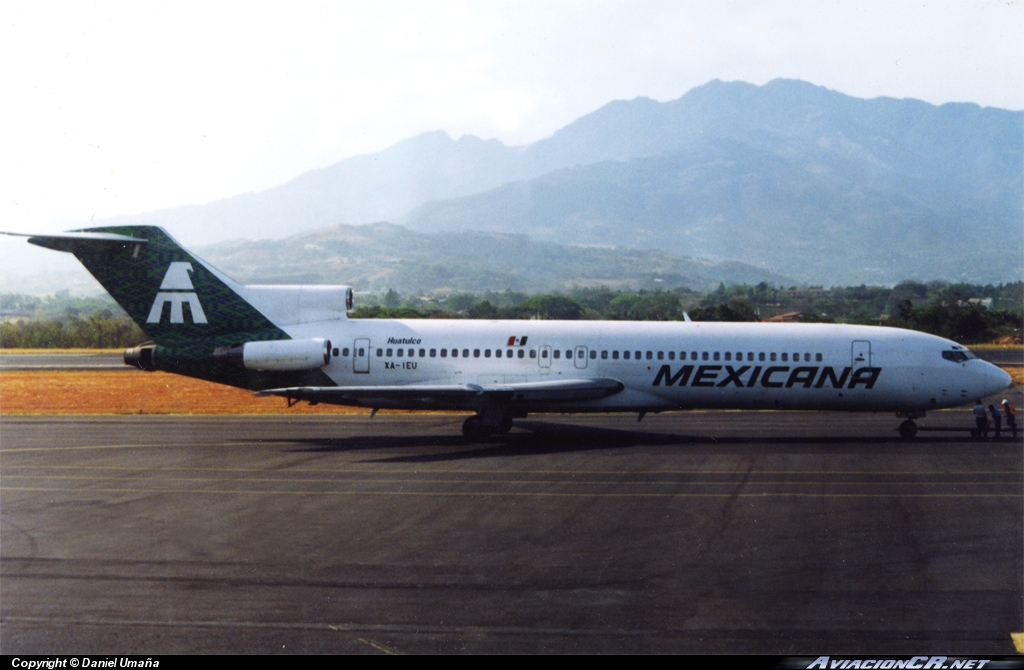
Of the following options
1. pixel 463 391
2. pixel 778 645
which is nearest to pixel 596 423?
pixel 463 391

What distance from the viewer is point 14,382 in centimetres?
4803

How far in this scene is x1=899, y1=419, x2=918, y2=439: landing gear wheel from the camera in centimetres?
2694

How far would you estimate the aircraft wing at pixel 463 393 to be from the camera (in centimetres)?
2608

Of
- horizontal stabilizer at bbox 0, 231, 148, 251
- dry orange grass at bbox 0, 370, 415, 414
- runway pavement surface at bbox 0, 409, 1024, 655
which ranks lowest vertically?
dry orange grass at bbox 0, 370, 415, 414

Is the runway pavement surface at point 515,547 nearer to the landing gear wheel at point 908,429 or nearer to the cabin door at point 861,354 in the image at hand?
the landing gear wheel at point 908,429

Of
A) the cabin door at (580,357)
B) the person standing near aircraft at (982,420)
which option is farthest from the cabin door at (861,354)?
the cabin door at (580,357)

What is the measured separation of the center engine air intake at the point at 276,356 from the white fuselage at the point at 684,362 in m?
0.70

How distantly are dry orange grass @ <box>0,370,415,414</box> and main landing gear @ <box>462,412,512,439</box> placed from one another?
31.3 feet

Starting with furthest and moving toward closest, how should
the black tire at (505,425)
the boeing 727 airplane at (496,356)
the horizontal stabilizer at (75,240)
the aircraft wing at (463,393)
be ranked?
the black tire at (505,425) → the boeing 727 airplane at (496,356) → the aircraft wing at (463,393) → the horizontal stabilizer at (75,240)

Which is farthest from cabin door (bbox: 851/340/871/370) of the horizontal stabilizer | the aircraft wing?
the horizontal stabilizer

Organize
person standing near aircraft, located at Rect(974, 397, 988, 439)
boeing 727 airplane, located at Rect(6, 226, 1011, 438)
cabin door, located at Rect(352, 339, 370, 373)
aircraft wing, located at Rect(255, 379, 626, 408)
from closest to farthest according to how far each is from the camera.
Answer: aircraft wing, located at Rect(255, 379, 626, 408) → person standing near aircraft, located at Rect(974, 397, 988, 439) → boeing 727 airplane, located at Rect(6, 226, 1011, 438) → cabin door, located at Rect(352, 339, 370, 373)

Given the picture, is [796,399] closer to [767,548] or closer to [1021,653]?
[767,548]

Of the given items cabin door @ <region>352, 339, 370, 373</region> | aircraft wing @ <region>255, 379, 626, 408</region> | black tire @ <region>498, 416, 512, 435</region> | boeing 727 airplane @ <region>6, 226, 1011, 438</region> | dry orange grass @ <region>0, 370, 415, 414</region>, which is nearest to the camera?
aircraft wing @ <region>255, 379, 626, 408</region>

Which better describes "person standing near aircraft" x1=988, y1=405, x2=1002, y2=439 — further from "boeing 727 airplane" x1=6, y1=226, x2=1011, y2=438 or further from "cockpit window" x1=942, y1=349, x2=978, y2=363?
"cockpit window" x1=942, y1=349, x2=978, y2=363
